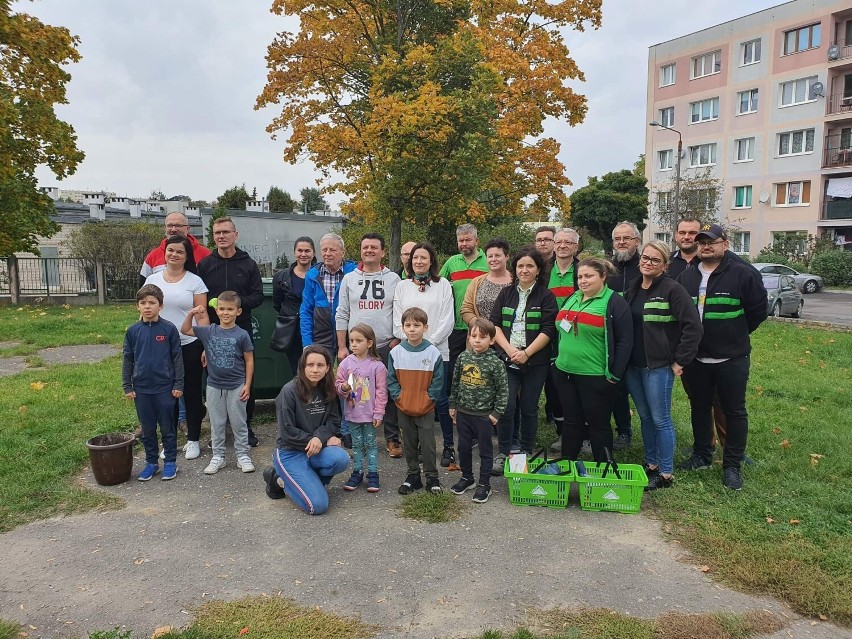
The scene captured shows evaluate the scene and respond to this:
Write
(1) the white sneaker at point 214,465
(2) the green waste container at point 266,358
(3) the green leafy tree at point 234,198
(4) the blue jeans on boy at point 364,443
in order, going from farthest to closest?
(3) the green leafy tree at point 234,198, (2) the green waste container at point 266,358, (1) the white sneaker at point 214,465, (4) the blue jeans on boy at point 364,443

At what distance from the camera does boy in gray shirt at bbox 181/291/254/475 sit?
5090 millimetres

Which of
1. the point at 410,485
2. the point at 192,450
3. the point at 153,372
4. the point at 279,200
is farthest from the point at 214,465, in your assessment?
the point at 279,200

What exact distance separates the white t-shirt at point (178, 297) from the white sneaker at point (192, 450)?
1.00 meters

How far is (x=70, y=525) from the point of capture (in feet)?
13.6

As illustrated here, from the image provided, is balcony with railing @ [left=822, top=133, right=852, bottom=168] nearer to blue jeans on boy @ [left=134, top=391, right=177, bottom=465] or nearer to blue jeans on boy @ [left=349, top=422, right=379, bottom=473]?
blue jeans on boy @ [left=349, top=422, right=379, bottom=473]

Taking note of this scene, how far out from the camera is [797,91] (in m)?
31.6

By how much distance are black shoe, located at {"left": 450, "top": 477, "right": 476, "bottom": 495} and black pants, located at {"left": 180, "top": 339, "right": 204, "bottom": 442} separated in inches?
99.0

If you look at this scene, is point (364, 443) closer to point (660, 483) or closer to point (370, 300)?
point (370, 300)

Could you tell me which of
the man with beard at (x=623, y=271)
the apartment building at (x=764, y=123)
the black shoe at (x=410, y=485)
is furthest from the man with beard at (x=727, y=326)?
the apartment building at (x=764, y=123)

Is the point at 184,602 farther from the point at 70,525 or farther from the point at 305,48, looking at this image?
the point at 305,48

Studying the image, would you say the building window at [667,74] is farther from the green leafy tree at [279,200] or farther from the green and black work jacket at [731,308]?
the green and black work jacket at [731,308]

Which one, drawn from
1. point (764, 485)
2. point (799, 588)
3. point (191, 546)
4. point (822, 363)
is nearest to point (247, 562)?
point (191, 546)

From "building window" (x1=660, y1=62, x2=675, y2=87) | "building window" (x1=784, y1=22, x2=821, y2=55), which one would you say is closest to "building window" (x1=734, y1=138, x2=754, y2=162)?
"building window" (x1=784, y1=22, x2=821, y2=55)

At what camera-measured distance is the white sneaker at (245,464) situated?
514 cm
